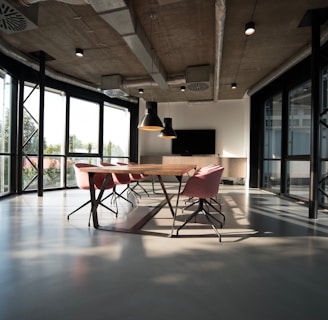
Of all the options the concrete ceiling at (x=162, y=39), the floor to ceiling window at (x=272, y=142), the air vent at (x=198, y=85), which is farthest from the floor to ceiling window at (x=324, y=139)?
the air vent at (x=198, y=85)

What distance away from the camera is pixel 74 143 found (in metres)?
7.41

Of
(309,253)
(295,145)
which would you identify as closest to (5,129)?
(309,253)

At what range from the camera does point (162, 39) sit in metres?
4.57

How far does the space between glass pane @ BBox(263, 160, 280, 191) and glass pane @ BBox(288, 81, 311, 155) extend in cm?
91

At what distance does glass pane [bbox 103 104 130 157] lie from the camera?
848 cm

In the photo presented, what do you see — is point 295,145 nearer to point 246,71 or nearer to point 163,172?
point 246,71

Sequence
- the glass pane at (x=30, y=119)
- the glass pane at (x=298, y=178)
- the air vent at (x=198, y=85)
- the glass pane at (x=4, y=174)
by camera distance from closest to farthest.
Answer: the glass pane at (x=298, y=178)
the glass pane at (x=4, y=174)
the air vent at (x=198, y=85)
the glass pane at (x=30, y=119)

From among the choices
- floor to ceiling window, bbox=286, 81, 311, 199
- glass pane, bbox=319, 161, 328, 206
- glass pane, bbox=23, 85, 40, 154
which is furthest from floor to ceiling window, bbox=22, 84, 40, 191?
glass pane, bbox=319, 161, 328, 206

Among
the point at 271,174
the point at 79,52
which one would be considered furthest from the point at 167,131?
the point at 271,174

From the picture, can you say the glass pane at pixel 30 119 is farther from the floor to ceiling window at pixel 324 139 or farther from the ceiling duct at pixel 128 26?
the floor to ceiling window at pixel 324 139

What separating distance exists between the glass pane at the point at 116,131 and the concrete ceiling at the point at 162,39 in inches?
68.7

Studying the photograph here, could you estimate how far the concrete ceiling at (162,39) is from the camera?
3500 mm

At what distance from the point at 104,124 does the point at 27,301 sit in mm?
7235

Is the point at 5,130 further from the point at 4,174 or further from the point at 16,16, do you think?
the point at 16,16
